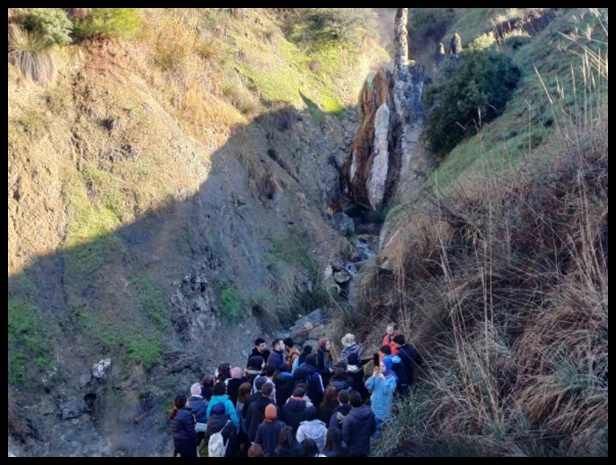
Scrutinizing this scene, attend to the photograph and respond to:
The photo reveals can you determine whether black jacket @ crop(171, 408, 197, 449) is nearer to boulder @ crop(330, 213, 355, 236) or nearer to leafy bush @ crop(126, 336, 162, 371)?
leafy bush @ crop(126, 336, 162, 371)

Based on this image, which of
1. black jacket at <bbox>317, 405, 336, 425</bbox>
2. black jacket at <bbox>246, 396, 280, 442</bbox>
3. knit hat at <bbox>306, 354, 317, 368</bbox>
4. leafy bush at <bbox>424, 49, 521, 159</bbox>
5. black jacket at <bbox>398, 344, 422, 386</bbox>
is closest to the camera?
black jacket at <bbox>246, 396, 280, 442</bbox>

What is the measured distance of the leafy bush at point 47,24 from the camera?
49.9 feet

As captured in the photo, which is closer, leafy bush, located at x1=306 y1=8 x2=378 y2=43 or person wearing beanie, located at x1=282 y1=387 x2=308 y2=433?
person wearing beanie, located at x1=282 y1=387 x2=308 y2=433

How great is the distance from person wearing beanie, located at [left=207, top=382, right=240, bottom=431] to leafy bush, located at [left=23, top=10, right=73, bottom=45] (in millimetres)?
10454

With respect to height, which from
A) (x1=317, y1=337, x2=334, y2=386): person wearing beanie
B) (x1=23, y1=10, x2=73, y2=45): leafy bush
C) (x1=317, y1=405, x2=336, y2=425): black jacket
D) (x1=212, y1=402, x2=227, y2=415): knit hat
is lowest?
(x1=317, y1=405, x2=336, y2=425): black jacket

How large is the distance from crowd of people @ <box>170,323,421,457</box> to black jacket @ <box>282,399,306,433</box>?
12 mm

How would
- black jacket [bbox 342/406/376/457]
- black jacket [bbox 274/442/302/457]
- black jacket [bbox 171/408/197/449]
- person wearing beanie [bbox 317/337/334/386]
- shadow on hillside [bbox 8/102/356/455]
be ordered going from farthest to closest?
shadow on hillside [bbox 8/102/356/455] → person wearing beanie [bbox 317/337/334/386] → black jacket [bbox 171/408/197/449] → black jacket [bbox 342/406/376/457] → black jacket [bbox 274/442/302/457]

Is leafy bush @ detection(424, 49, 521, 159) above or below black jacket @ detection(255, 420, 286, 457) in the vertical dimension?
above

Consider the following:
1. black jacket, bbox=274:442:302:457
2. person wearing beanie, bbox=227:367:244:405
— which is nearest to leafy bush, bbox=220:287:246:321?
person wearing beanie, bbox=227:367:244:405

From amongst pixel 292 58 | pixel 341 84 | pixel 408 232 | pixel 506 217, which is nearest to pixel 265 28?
pixel 292 58

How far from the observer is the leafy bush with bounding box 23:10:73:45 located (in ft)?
49.9

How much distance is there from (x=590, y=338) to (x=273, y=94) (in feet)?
60.1

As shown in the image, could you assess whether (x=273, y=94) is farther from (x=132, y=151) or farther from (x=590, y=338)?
(x=590, y=338)

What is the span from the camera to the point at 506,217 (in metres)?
8.63
